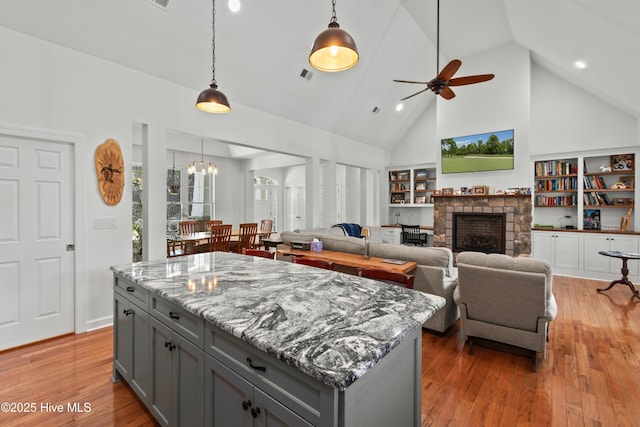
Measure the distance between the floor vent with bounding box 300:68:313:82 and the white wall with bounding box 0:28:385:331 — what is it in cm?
152

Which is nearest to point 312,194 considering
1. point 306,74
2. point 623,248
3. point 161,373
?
point 306,74

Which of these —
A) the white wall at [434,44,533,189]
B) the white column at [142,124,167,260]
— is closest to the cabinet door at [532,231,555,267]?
the white wall at [434,44,533,189]

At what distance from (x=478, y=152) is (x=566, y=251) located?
8.31 ft

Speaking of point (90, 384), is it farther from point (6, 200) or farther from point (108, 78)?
point (108, 78)

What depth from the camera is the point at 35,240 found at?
117 inches

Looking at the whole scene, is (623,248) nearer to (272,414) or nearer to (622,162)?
(622,162)

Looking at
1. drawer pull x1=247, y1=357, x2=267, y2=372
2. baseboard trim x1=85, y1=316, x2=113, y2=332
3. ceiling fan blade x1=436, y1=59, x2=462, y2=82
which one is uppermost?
ceiling fan blade x1=436, y1=59, x2=462, y2=82

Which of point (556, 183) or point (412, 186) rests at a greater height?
point (412, 186)

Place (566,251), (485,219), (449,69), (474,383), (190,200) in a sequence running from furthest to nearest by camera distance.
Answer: (190,200), (485,219), (566,251), (449,69), (474,383)

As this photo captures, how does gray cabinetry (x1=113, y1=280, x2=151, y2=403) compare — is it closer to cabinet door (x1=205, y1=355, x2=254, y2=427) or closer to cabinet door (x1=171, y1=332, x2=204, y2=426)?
cabinet door (x1=171, y1=332, x2=204, y2=426)

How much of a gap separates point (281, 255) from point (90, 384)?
2.52m

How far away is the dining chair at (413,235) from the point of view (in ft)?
25.0

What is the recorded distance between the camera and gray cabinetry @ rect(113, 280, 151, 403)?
1882 millimetres

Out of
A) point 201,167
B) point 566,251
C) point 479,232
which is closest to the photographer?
point 566,251
